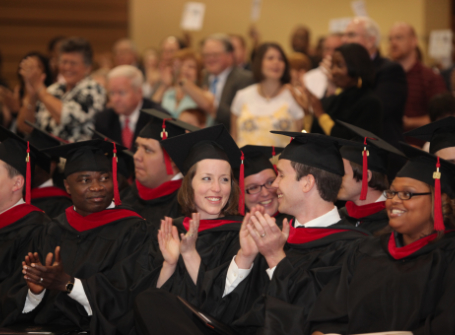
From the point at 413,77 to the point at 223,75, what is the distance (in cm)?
220

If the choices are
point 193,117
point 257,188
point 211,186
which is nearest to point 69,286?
point 211,186

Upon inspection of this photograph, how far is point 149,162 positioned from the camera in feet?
15.3

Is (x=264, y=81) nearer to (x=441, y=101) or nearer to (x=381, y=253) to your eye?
(x=441, y=101)

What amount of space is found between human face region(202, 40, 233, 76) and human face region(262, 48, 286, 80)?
103 centimetres

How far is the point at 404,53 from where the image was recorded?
257 inches

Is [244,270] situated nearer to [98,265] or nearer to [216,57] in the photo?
[98,265]

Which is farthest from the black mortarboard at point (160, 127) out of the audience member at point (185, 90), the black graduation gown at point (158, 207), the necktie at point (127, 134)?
the audience member at point (185, 90)

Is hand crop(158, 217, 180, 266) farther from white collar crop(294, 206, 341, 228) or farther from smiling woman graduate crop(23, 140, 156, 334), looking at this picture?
white collar crop(294, 206, 341, 228)

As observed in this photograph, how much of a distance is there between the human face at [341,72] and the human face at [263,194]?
1279mm

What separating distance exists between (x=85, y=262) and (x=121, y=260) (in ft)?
0.81

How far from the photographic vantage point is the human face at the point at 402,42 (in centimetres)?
650

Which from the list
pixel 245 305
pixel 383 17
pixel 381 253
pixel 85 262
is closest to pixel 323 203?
pixel 381 253

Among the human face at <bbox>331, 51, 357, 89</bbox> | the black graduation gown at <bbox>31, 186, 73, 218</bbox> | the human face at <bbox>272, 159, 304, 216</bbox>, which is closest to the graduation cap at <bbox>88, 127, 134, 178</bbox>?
the black graduation gown at <bbox>31, 186, 73, 218</bbox>

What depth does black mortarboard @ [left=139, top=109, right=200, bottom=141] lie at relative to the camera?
4.51 meters
